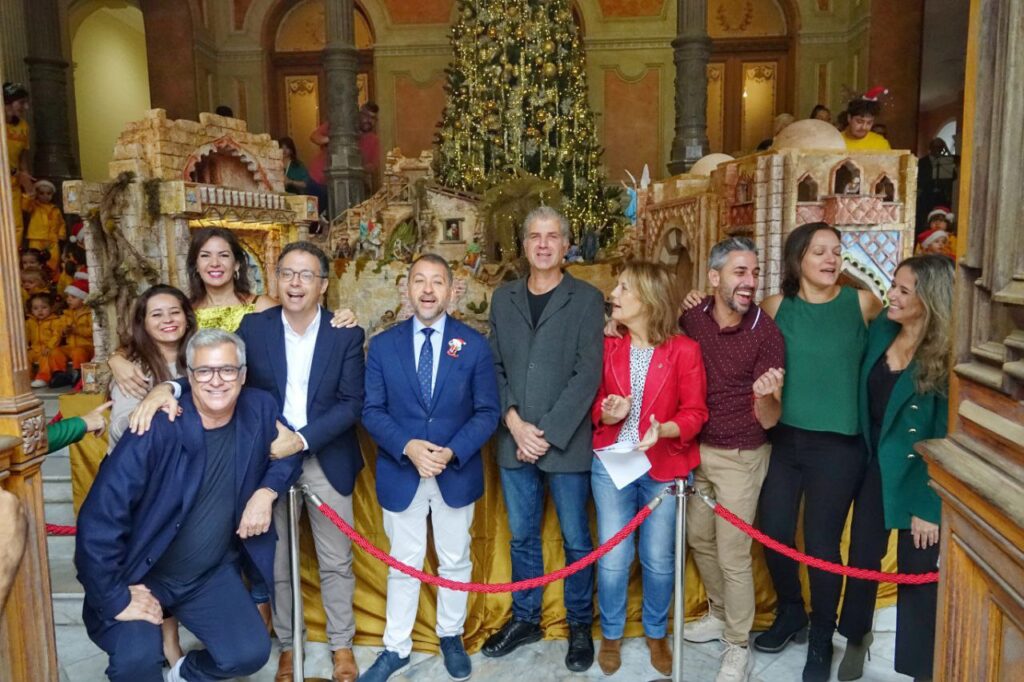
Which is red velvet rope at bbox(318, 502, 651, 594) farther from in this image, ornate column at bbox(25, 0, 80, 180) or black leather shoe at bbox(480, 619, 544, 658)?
ornate column at bbox(25, 0, 80, 180)

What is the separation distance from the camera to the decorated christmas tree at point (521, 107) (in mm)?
9891

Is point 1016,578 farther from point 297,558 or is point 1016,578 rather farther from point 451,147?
point 451,147

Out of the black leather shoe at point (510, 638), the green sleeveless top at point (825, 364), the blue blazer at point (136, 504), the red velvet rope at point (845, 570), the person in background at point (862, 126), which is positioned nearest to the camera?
the blue blazer at point (136, 504)

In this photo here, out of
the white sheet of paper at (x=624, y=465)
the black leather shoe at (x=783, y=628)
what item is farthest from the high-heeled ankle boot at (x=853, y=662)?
the white sheet of paper at (x=624, y=465)

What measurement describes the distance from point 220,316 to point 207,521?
118 cm

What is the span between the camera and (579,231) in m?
10.5

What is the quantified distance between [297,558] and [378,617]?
2.72 feet

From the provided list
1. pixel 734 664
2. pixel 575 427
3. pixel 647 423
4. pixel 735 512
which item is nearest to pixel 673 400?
pixel 647 423

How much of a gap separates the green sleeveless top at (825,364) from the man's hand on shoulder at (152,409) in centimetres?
245

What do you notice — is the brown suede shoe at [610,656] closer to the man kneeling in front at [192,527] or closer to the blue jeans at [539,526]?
the blue jeans at [539,526]

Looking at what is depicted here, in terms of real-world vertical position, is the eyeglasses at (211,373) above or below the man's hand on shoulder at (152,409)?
above

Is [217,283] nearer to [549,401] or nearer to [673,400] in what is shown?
[549,401]

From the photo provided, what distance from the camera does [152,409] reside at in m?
2.68

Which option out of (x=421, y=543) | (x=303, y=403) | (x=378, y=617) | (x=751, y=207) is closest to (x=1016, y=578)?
(x=421, y=543)
